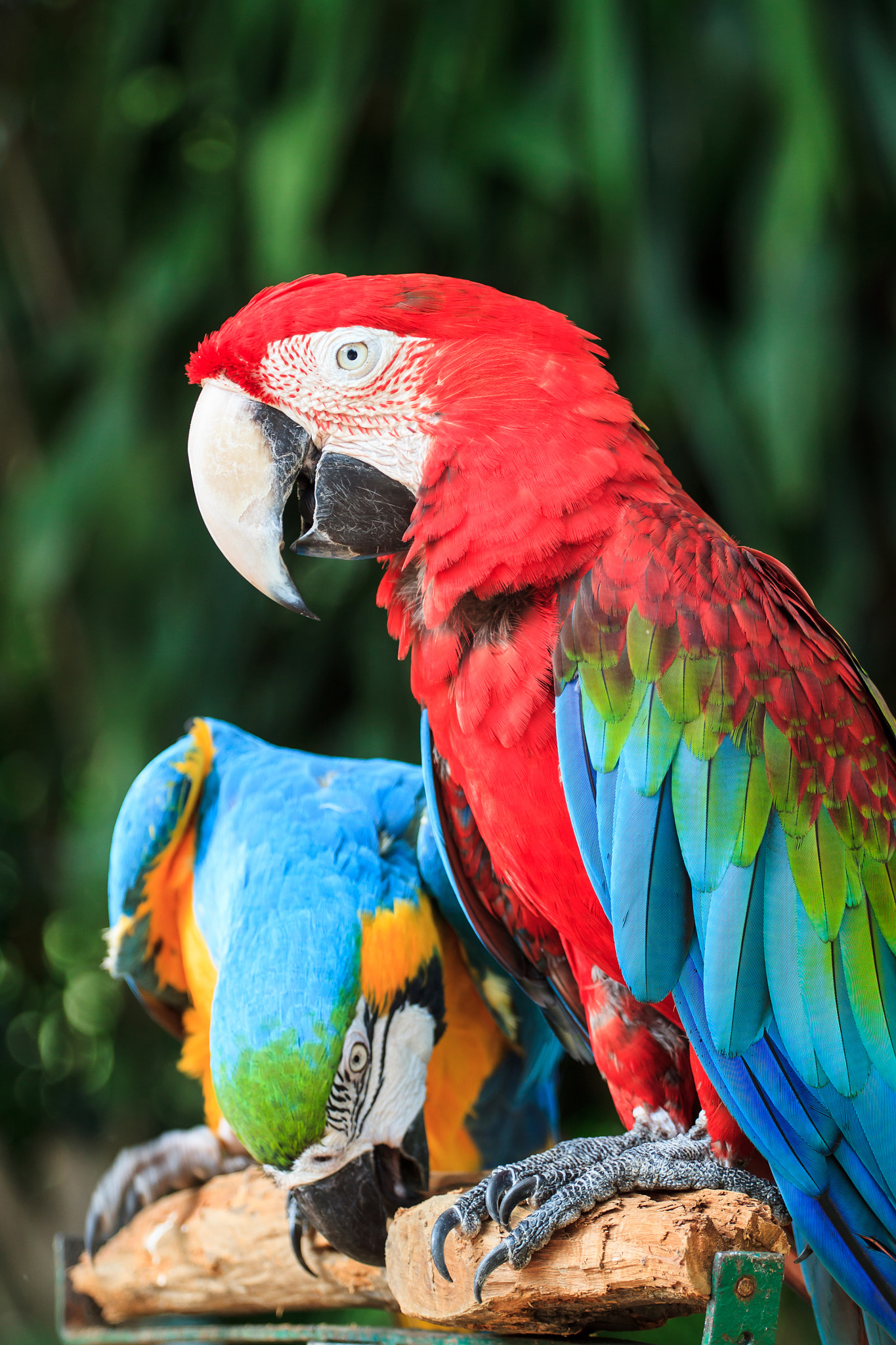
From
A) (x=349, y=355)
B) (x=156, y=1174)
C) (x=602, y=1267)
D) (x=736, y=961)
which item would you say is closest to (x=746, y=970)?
(x=736, y=961)

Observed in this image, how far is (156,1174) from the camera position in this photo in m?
1.48

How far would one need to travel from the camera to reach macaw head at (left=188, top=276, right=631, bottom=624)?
36.7 inches

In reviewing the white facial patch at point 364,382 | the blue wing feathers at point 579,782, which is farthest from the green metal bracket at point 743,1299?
the white facial patch at point 364,382

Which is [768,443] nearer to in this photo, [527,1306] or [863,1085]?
[863,1085]

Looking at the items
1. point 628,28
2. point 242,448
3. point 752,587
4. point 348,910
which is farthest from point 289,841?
point 628,28

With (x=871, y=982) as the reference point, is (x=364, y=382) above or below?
above

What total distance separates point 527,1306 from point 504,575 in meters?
0.58

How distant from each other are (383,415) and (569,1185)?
0.65 meters

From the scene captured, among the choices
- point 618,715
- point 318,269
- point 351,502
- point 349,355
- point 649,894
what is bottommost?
point 649,894

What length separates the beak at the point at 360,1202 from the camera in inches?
41.8

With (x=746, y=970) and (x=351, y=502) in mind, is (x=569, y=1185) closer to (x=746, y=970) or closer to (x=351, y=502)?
(x=746, y=970)

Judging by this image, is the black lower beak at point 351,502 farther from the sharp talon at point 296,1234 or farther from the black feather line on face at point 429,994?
the sharp talon at point 296,1234

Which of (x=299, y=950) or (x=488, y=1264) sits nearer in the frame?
(x=488, y=1264)

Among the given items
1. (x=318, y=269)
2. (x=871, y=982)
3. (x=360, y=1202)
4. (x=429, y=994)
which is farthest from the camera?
(x=318, y=269)
